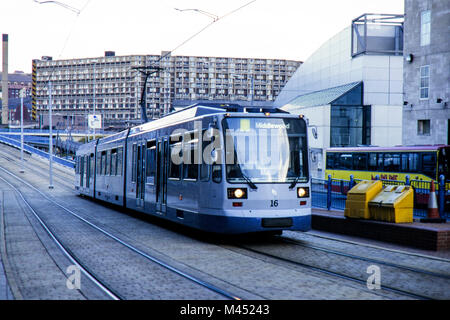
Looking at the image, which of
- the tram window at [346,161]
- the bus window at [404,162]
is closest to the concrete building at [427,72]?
the tram window at [346,161]

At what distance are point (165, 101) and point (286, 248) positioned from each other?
13650cm

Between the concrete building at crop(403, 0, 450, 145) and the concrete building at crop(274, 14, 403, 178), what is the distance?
46.3 ft

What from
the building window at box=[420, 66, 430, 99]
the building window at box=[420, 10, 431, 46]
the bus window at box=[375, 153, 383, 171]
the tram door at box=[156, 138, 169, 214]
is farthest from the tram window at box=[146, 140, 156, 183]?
the building window at box=[420, 10, 431, 46]

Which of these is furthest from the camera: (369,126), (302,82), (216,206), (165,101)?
(165,101)

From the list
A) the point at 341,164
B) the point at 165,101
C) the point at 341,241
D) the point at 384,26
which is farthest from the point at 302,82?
the point at 165,101

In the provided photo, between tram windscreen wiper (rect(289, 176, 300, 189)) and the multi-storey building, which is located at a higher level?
the multi-storey building

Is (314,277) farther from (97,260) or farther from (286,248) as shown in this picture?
(97,260)

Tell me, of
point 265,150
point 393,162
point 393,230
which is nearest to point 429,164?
point 393,162

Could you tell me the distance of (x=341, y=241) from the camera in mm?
12453

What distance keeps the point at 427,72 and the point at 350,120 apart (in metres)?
17.2

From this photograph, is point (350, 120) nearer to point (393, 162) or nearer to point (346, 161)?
point (346, 161)

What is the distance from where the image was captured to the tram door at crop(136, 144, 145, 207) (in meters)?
16.7

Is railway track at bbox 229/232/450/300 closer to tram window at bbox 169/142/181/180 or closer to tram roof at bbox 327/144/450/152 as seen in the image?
tram window at bbox 169/142/181/180
